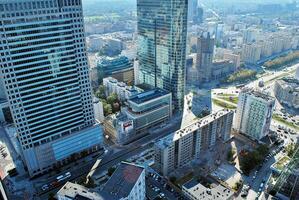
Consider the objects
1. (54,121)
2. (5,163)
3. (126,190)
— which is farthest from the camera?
(5,163)

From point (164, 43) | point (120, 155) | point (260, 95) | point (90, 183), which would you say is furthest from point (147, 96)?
point (260, 95)

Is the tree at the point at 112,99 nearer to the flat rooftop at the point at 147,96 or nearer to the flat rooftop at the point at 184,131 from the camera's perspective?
the flat rooftop at the point at 147,96

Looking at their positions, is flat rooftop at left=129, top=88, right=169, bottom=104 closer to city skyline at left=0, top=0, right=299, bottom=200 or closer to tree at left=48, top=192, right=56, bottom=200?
city skyline at left=0, top=0, right=299, bottom=200

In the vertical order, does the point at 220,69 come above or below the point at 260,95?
below

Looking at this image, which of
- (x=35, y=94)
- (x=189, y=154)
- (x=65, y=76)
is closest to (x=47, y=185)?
(x=35, y=94)

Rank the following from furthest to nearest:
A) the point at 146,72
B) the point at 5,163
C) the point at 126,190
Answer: the point at 146,72, the point at 5,163, the point at 126,190

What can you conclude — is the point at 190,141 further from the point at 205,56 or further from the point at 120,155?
the point at 205,56

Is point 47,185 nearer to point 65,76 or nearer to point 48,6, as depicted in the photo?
point 65,76
